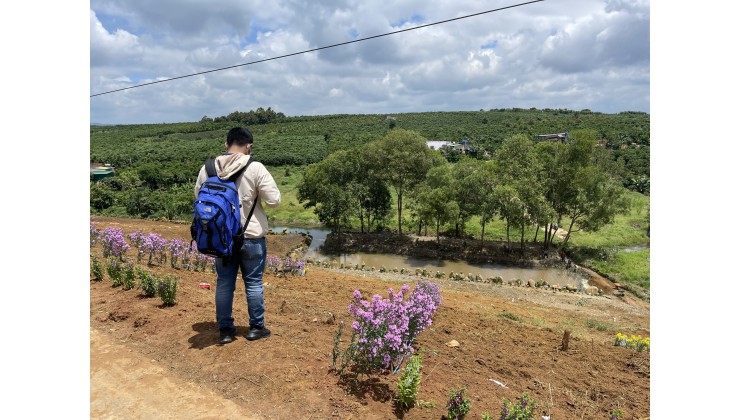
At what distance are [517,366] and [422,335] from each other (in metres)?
1.17

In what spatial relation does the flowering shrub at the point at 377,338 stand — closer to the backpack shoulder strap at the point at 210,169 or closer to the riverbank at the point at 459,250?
the backpack shoulder strap at the point at 210,169

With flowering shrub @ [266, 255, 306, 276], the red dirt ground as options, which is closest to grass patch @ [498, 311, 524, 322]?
the red dirt ground

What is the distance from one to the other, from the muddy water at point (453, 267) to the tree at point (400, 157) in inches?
164

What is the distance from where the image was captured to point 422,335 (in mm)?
5281

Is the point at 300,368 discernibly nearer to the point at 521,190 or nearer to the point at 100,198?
the point at 521,190

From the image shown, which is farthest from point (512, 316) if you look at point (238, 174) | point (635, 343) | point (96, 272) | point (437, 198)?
point (437, 198)

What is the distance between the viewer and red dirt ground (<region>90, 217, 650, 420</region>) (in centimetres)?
326

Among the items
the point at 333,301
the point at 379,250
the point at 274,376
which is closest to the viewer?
the point at 274,376

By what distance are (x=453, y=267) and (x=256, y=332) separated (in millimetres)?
15917

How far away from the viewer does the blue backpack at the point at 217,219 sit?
3.57 metres

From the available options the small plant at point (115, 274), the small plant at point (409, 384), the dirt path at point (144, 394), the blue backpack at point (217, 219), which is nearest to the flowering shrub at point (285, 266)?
the small plant at point (115, 274)

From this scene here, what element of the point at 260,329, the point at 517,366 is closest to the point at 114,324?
the point at 260,329

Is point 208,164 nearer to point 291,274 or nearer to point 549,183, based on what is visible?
point 291,274

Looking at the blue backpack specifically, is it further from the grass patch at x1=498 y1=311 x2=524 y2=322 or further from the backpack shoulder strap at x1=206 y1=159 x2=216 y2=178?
the grass patch at x1=498 y1=311 x2=524 y2=322
